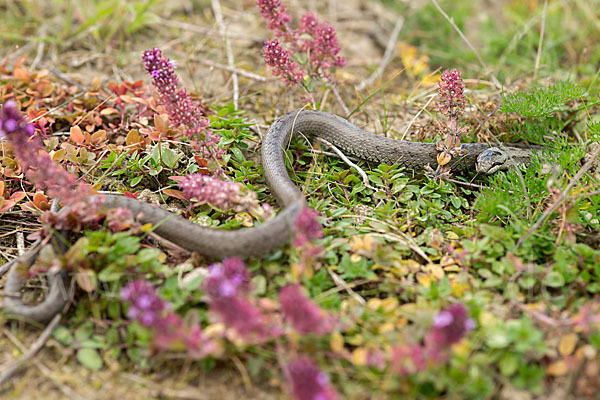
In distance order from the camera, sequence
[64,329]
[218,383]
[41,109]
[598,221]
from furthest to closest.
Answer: [41,109]
[598,221]
[64,329]
[218,383]

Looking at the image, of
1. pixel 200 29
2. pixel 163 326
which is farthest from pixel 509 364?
pixel 200 29

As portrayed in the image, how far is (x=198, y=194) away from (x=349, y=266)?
1413mm

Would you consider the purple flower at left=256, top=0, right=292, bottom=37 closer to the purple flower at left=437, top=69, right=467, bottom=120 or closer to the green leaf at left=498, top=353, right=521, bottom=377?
the purple flower at left=437, top=69, right=467, bottom=120

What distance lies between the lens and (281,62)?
5129mm

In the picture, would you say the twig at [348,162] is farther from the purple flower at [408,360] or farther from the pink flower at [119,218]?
the pink flower at [119,218]

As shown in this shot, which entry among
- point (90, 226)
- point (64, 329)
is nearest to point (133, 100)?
point (90, 226)

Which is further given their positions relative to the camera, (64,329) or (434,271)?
(434,271)

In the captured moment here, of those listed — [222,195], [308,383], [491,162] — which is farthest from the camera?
[491,162]

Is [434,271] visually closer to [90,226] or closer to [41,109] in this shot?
[90,226]

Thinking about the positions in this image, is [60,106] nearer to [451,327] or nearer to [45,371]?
[45,371]

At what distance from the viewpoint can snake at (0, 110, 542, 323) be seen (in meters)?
3.77

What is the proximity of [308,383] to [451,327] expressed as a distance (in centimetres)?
98

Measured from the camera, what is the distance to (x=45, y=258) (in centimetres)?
375

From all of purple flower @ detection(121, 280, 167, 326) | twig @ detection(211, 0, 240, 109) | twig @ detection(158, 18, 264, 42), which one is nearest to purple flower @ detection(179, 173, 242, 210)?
purple flower @ detection(121, 280, 167, 326)
